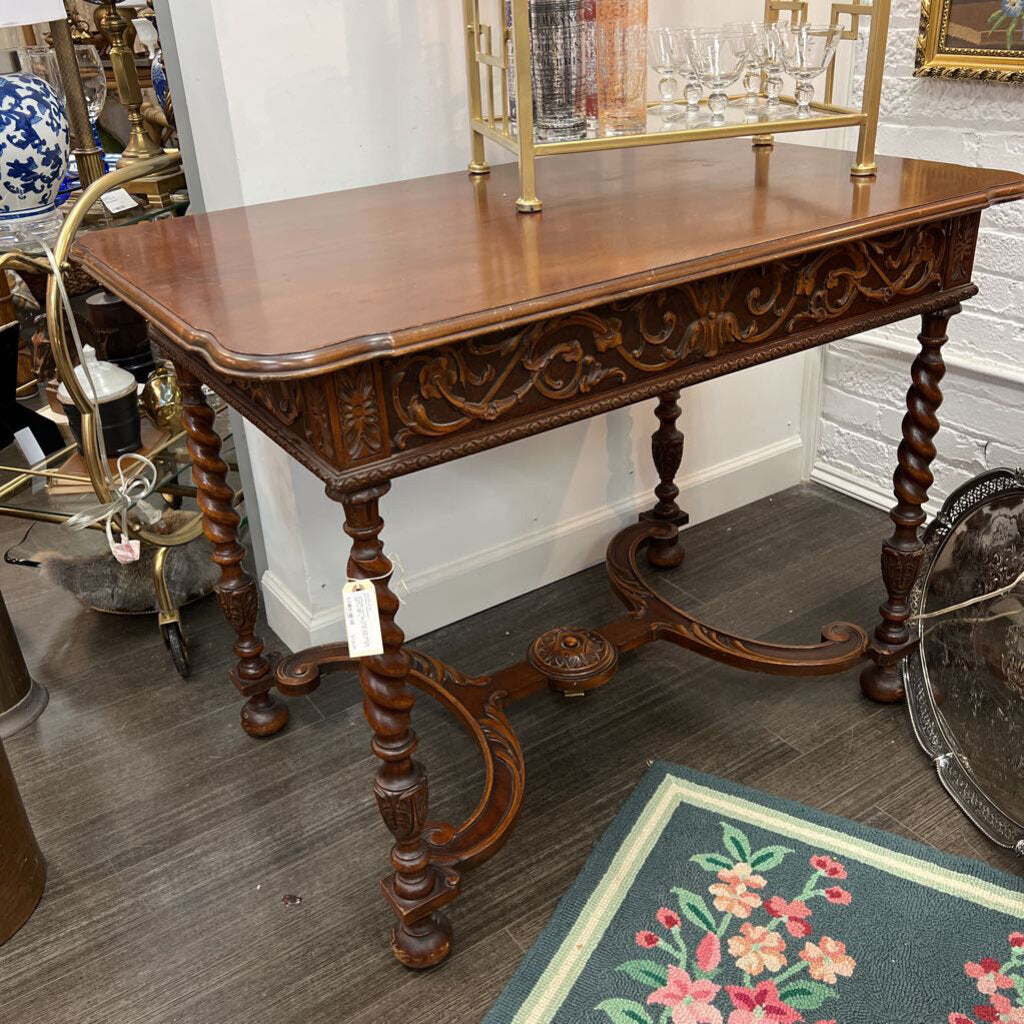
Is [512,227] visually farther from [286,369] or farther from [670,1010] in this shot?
[670,1010]

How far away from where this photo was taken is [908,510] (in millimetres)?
1766

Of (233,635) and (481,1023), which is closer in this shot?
(481,1023)

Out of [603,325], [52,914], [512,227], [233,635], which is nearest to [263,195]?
[512,227]

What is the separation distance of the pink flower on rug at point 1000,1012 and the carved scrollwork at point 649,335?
3.05 ft

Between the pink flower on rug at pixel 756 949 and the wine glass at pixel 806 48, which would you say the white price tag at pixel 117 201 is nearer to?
the wine glass at pixel 806 48

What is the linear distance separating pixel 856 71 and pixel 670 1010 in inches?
80.5

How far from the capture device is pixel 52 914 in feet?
5.16

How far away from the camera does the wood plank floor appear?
146 centimetres

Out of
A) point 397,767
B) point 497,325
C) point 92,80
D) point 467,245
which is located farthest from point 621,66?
point 92,80

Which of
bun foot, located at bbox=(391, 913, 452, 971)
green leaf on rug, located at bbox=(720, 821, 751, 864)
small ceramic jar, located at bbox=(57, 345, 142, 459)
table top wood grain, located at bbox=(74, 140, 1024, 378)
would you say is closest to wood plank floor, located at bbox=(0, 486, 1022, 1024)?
bun foot, located at bbox=(391, 913, 452, 971)

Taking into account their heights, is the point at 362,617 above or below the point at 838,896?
above

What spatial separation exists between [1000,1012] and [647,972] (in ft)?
1.51

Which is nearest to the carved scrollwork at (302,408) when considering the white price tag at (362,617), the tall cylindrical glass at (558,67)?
the white price tag at (362,617)

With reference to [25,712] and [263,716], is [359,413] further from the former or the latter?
[25,712]
